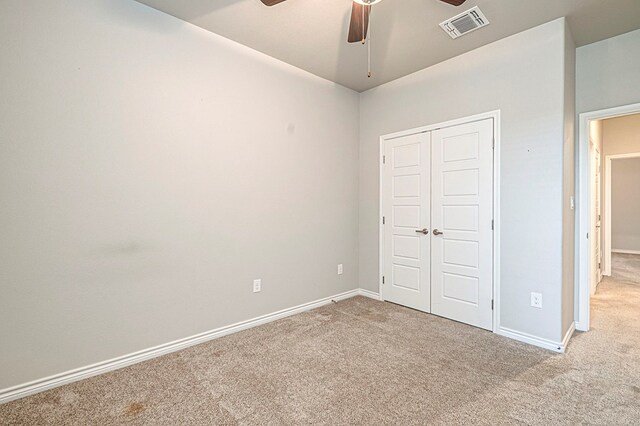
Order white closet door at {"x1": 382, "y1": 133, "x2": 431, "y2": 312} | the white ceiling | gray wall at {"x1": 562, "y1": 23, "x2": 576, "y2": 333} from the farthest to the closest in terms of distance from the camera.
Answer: white closet door at {"x1": 382, "y1": 133, "x2": 431, "y2": 312}, gray wall at {"x1": 562, "y1": 23, "x2": 576, "y2": 333}, the white ceiling

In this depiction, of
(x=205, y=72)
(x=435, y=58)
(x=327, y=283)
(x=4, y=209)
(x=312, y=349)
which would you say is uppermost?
(x=435, y=58)

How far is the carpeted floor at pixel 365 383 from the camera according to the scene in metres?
1.72

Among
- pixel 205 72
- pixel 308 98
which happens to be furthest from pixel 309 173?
pixel 205 72

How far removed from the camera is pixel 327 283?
3.73 metres

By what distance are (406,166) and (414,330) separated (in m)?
1.87

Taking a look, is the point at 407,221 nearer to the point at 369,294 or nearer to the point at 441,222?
the point at 441,222

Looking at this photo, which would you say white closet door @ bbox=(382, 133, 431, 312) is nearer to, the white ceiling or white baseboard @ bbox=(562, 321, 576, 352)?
the white ceiling

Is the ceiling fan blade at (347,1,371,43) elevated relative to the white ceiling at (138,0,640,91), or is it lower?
lower

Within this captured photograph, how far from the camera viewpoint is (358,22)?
6.75 ft

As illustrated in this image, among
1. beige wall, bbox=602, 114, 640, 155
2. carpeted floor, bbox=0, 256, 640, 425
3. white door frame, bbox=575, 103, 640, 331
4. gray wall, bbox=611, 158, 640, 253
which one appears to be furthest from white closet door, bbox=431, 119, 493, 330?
gray wall, bbox=611, 158, 640, 253

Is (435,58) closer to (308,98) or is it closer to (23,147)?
(308,98)

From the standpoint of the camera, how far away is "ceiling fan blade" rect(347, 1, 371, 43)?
6.35 feet

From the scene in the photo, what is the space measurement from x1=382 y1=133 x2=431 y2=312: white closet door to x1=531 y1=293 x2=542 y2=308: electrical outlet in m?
1.01

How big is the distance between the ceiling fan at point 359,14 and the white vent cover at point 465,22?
679 mm
